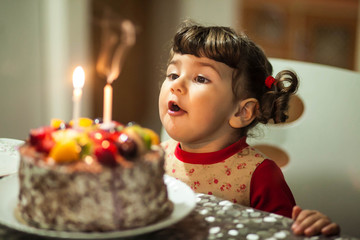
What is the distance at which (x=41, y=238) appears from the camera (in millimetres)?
675

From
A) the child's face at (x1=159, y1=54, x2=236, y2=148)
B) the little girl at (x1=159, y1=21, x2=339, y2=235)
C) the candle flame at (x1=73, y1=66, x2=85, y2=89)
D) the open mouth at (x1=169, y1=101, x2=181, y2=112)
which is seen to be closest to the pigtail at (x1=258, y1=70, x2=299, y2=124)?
the little girl at (x1=159, y1=21, x2=339, y2=235)

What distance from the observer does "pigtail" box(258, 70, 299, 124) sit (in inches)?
48.6

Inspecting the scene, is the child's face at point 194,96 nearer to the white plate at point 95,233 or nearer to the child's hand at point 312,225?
the white plate at point 95,233

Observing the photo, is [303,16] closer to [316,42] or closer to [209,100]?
[316,42]

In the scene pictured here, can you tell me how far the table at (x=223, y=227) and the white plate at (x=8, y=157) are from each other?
260 millimetres

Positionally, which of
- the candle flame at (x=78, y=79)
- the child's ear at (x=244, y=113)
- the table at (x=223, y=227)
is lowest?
the table at (x=223, y=227)

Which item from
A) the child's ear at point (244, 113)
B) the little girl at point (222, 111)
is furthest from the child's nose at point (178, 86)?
the child's ear at point (244, 113)

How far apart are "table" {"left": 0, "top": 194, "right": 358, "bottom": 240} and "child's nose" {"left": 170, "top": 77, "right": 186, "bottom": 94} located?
0.37m

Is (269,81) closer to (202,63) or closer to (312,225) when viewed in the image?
(202,63)

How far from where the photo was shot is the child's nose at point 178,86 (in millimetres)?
1109

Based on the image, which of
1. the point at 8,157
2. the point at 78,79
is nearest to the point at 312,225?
the point at 78,79

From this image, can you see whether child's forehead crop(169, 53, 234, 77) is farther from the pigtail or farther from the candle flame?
the candle flame

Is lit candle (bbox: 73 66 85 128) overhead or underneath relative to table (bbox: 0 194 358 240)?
overhead

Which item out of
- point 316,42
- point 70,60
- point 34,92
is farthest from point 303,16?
point 34,92
